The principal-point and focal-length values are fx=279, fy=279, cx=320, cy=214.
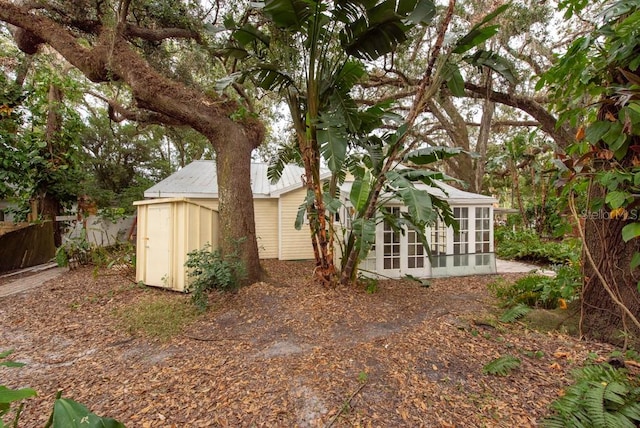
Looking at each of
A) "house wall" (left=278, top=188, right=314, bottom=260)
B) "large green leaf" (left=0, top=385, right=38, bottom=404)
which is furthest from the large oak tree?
"house wall" (left=278, top=188, right=314, bottom=260)

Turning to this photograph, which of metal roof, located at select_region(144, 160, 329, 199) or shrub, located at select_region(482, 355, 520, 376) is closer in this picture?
shrub, located at select_region(482, 355, 520, 376)

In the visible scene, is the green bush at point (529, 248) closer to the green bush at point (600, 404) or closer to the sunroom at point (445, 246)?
the sunroom at point (445, 246)

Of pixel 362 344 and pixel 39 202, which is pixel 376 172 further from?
pixel 39 202

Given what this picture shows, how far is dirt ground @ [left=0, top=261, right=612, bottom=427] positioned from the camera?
7.22 feet

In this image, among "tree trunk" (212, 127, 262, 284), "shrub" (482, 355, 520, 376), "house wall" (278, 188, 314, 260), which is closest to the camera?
"shrub" (482, 355, 520, 376)

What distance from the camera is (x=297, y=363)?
2.84 metres

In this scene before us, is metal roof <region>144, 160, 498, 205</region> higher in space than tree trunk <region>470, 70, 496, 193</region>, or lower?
lower

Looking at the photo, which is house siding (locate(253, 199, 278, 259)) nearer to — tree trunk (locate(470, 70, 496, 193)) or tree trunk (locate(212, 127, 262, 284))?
tree trunk (locate(212, 127, 262, 284))

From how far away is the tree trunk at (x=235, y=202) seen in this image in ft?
16.7

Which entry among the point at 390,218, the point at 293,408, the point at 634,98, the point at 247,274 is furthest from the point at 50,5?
the point at 634,98

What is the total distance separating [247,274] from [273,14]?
4093 mm

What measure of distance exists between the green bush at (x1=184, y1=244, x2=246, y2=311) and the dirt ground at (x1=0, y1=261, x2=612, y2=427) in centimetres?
23

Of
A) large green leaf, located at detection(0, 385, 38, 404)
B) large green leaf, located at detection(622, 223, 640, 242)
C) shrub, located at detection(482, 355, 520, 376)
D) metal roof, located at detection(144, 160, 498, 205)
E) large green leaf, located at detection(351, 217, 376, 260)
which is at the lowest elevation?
shrub, located at detection(482, 355, 520, 376)

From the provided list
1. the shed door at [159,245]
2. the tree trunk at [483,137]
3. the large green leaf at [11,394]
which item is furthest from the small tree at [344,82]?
the tree trunk at [483,137]
